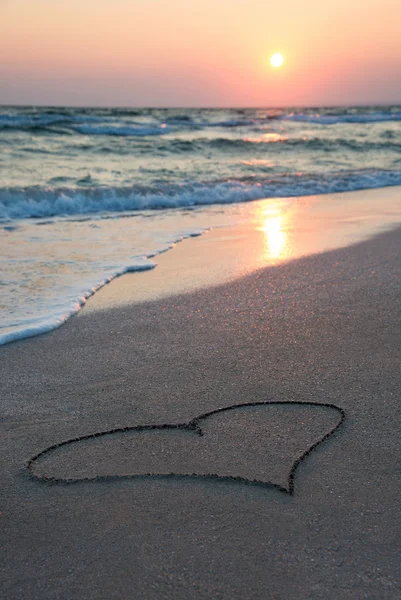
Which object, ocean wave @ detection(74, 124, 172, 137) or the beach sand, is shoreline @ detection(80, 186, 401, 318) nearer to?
the beach sand

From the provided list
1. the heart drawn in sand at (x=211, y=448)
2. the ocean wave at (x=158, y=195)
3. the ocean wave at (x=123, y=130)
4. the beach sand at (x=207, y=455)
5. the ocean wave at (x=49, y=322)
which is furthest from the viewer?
A: the ocean wave at (x=123, y=130)

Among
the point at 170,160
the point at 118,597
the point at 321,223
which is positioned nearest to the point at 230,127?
the point at 170,160

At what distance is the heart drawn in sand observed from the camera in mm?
2287

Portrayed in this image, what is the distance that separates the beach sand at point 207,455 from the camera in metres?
1.79

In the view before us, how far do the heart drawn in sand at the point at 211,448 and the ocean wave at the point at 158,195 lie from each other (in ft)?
20.9

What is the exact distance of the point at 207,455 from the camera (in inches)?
95.0

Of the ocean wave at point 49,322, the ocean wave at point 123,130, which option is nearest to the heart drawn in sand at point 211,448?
the ocean wave at point 49,322

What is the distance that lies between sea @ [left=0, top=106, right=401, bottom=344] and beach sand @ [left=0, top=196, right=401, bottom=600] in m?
0.90

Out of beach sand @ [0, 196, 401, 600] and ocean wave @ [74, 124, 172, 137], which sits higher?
ocean wave @ [74, 124, 172, 137]

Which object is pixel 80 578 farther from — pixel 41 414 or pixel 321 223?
pixel 321 223

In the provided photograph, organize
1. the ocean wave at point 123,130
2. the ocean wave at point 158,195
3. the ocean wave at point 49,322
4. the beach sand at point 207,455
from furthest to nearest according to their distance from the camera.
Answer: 1. the ocean wave at point 123,130
2. the ocean wave at point 158,195
3. the ocean wave at point 49,322
4. the beach sand at point 207,455

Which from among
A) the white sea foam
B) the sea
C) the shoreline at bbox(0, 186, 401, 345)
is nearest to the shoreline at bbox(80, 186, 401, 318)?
the shoreline at bbox(0, 186, 401, 345)

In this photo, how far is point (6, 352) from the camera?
360 centimetres

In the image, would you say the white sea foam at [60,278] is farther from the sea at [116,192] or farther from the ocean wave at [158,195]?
the ocean wave at [158,195]
